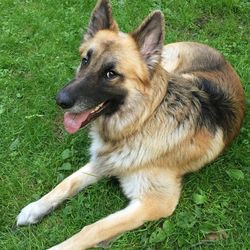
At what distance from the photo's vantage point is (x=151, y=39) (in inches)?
138

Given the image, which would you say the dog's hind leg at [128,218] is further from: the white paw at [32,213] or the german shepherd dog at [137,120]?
the white paw at [32,213]

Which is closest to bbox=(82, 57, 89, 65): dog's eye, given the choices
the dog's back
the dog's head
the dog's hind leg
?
the dog's head

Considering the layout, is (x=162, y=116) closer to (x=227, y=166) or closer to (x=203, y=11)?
(x=227, y=166)

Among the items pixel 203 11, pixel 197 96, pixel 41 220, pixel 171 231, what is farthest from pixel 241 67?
pixel 41 220

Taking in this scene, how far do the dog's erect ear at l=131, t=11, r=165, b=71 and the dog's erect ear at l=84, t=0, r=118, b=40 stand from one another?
0.85 ft

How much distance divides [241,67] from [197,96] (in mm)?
1688

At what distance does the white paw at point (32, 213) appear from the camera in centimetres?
379

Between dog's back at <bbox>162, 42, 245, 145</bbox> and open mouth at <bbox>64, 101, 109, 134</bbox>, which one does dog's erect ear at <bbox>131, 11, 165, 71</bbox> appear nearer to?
open mouth at <bbox>64, 101, 109, 134</bbox>

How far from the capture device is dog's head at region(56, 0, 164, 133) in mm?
3424

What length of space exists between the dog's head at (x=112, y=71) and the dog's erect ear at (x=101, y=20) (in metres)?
0.02

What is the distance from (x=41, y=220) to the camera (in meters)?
3.85

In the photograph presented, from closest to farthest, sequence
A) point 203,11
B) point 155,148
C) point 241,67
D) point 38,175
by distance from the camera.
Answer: point 155,148 → point 38,175 → point 241,67 → point 203,11

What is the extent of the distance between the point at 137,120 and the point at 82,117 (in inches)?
17.4

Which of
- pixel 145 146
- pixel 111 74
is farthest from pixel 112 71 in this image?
pixel 145 146
